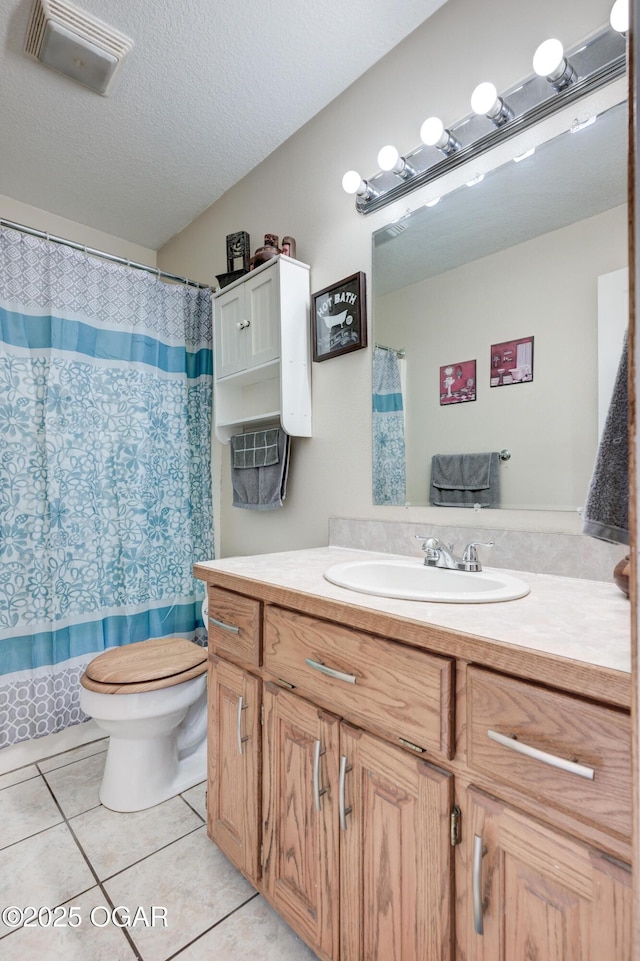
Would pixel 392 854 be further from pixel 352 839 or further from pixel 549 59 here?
pixel 549 59

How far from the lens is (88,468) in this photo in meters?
1.97

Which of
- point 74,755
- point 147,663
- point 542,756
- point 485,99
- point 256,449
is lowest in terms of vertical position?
point 74,755

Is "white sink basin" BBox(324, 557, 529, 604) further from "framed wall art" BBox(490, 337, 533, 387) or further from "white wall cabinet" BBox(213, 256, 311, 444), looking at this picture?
"white wall cabinet" BBox(213, 256, 311, 444)

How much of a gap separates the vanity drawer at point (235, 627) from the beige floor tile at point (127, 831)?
0.67m

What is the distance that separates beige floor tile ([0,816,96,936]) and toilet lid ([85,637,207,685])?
1.50ft

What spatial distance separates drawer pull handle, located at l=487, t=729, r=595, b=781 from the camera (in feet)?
1.92

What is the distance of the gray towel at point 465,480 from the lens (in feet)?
4.20

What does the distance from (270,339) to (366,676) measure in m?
1.32

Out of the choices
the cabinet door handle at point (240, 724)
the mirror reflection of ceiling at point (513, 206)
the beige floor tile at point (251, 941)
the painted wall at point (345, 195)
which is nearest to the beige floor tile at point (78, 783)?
the beige floor tile at point (251, 941)

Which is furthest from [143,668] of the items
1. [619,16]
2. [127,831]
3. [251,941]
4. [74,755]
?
[619,16]

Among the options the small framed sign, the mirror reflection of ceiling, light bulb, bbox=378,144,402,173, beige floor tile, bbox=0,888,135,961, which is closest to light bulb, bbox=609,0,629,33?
the mirror reflection of ceiling

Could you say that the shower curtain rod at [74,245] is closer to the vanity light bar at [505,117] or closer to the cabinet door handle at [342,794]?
A: the vanity light bar at [505,117]

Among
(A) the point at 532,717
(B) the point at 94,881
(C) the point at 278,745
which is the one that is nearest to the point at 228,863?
(B) the point at 94,881

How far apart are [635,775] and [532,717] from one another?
0.35 m
